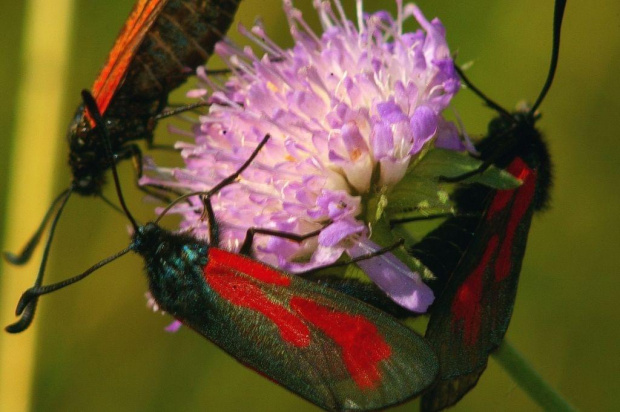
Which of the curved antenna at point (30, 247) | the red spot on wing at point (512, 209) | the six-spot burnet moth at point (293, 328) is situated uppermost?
the red spot on wing at point (512, 209)

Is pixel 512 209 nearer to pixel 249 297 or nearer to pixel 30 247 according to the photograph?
pixel 249 297

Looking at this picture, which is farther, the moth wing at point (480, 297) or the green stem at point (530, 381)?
the green stem at point (530, 381)

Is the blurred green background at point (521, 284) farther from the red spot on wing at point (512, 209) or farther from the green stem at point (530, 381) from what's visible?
the red spot on wing at point (512, 209)

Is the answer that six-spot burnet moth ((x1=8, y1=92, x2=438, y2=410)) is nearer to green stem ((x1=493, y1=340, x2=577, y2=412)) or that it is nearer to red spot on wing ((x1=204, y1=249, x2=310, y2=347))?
red spot on wing ((x1=204, y1=249, x2=310, y2=347))

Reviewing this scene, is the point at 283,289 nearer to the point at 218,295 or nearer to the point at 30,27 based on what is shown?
the point at 218,295

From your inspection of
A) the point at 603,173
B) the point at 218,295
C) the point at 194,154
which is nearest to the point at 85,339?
the point at 194,154

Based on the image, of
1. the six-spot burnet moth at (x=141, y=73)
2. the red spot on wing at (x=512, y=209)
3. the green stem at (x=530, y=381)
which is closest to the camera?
the red spot on wing at (x=512, y=209)

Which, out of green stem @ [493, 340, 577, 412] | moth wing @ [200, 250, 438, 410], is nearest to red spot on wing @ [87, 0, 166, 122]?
moth wing @ [200, 250, 438, 410]

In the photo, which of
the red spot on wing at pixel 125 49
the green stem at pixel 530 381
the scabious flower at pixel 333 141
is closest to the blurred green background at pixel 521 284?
the red spot on wing at pixel 125 49

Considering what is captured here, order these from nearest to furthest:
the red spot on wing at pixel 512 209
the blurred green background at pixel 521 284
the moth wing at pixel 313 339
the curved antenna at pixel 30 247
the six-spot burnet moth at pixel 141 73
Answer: the moth wing at pixel 313 339 < the red spot on wing at pixel 512 209 < the six-spot burnet moth at pixel 141 73 < the curved antenna at pixel 30 247 < the blurred green background at pixel 521 284
